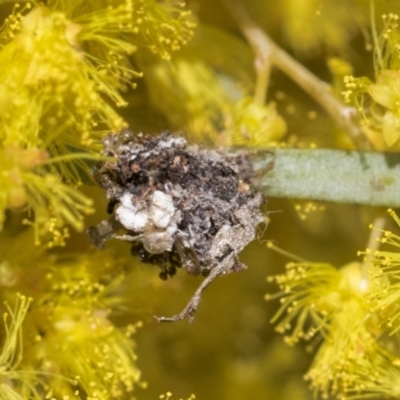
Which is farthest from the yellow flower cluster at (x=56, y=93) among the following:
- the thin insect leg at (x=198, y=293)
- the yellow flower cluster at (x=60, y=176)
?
the thin insect leg at (x=198, y=293)

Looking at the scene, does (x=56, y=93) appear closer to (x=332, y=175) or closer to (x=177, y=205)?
(x=177, y=205)

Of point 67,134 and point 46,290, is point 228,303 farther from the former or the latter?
point 67,134

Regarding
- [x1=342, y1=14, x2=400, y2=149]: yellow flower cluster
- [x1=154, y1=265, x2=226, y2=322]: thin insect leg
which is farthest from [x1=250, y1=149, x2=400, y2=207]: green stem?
[x1=154, y1=265, x2=226, y2=322]: thin insect leg

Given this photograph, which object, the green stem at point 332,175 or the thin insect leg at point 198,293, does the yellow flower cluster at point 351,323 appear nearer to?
the green stem at point 332,175

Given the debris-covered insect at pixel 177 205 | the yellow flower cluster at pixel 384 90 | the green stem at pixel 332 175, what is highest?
the yellow flower cluster at pixel 384 90

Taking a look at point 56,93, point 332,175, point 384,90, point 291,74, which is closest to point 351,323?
point 332,175

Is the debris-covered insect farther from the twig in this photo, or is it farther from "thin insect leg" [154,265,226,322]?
the twig
